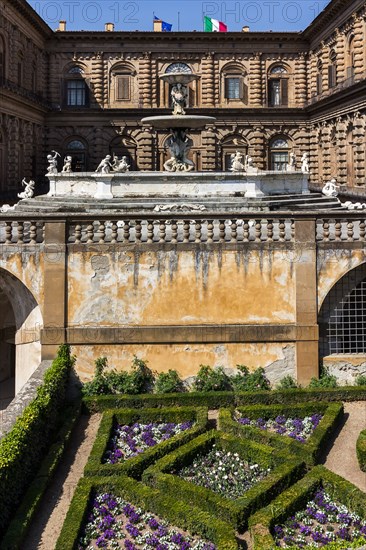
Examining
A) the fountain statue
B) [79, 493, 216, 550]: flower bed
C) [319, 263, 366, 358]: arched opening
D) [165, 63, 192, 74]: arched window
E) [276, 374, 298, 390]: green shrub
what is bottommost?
[79, 493, 216, 550]: flower bed

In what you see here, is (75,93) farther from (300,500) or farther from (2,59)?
(300,500)

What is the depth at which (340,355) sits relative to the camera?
14914mm

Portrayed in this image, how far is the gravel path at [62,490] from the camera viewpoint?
939 cm

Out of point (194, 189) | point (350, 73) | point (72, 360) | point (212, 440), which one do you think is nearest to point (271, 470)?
point (212, 440)

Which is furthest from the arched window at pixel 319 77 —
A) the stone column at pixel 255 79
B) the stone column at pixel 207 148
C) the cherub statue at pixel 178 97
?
the cherub statue at pixel 178 97

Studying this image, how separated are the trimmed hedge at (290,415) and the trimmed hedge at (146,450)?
59 cm

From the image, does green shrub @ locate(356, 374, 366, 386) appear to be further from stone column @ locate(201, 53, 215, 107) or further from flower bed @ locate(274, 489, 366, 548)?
stone column @ locate(201, 53, 215, 107)

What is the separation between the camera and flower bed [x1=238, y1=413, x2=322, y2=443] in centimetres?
1259

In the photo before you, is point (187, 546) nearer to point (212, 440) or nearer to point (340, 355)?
point (212, 440)

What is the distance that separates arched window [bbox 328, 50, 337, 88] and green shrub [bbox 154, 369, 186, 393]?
34.8 metres

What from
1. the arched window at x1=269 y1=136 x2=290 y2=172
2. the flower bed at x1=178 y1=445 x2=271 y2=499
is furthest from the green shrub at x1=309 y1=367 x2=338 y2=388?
the arched window at x1=269 y1=136 x2=290 y2=172

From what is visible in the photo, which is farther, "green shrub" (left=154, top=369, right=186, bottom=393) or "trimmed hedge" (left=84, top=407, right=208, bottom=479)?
"green shrub" (left=154, top=369, right=186, bottom=393)

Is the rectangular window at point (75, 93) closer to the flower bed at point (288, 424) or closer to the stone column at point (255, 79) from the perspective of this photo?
the stone column at point (255, 79)

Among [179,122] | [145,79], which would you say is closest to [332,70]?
[145,79]
